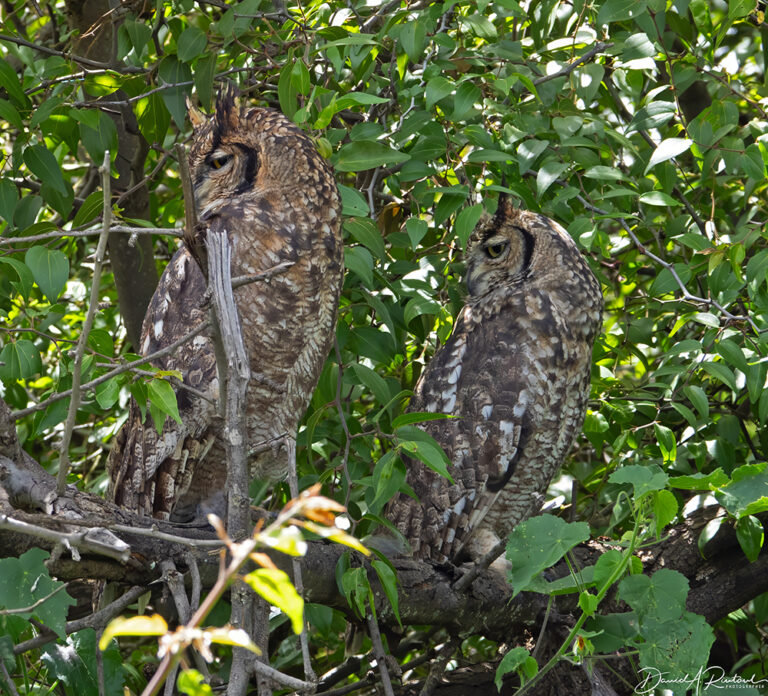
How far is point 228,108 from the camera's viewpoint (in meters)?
2.53

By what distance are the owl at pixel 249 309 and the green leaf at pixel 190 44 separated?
5.2 inches

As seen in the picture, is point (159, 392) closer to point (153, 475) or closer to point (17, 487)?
point (17, 487)

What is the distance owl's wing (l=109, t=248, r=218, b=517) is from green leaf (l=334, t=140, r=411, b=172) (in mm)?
469

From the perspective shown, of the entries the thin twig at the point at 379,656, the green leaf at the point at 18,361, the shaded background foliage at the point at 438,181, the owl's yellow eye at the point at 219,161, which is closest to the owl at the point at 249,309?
the owl's yellow eye at the point at 219,161

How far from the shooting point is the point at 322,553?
2.12 metres

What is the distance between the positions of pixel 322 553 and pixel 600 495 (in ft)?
3.72

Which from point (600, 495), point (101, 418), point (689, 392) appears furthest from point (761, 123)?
point (101, 418)

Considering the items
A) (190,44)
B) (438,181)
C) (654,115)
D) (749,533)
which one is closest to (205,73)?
(190,44)

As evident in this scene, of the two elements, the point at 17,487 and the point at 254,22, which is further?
the point at 254,22

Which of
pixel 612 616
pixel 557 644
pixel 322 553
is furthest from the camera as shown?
pixel 557 644

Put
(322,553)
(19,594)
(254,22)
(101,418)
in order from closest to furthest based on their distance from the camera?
1. (19,594)
2. (322,553)
3. (254,22)
4. (101,418)

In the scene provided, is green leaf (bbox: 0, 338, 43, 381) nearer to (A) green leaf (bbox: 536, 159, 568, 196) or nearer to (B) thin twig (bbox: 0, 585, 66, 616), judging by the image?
(B) thin twig (bbox: 0, 585, 66, 616)

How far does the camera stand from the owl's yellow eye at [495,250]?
10.2ft

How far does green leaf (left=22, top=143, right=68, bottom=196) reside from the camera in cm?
236
